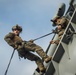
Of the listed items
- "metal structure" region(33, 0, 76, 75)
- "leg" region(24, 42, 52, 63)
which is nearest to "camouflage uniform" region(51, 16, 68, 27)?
"metal structure" region(33, 0, 76, 75)

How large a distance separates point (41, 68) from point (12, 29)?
2053 millimetres

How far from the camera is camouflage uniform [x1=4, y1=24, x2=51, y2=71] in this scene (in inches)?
413

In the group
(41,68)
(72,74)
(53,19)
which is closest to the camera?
(72,74)

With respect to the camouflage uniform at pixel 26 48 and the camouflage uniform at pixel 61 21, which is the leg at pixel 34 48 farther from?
the camouflage uniform at pixel 61 21

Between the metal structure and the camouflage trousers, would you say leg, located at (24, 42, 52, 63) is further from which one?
the metal structure

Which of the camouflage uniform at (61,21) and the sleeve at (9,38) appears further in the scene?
the sleeve at (9,38)

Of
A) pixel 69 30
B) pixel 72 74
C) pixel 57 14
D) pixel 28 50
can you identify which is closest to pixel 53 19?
pixel 57 14

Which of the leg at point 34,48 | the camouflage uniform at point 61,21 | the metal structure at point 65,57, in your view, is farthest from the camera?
the leg at point 34,48

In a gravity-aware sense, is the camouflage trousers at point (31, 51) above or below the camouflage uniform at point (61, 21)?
below

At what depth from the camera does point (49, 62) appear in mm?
9797

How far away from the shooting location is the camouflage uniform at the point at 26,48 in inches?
413

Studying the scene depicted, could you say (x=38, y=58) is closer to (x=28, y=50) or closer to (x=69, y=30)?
(x=28, y=50)

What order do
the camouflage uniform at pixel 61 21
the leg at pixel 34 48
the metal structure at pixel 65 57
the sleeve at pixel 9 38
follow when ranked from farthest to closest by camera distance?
1. the sleeve at pixel 9 38
2. the leg at pixel 34 48
3. the camouflage uniform at pixel 61 21
4. the metal structure at pixel 65 57

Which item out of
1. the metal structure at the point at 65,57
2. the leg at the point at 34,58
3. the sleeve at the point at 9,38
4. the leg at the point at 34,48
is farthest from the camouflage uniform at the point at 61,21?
the sleeve at the point at 9,38
